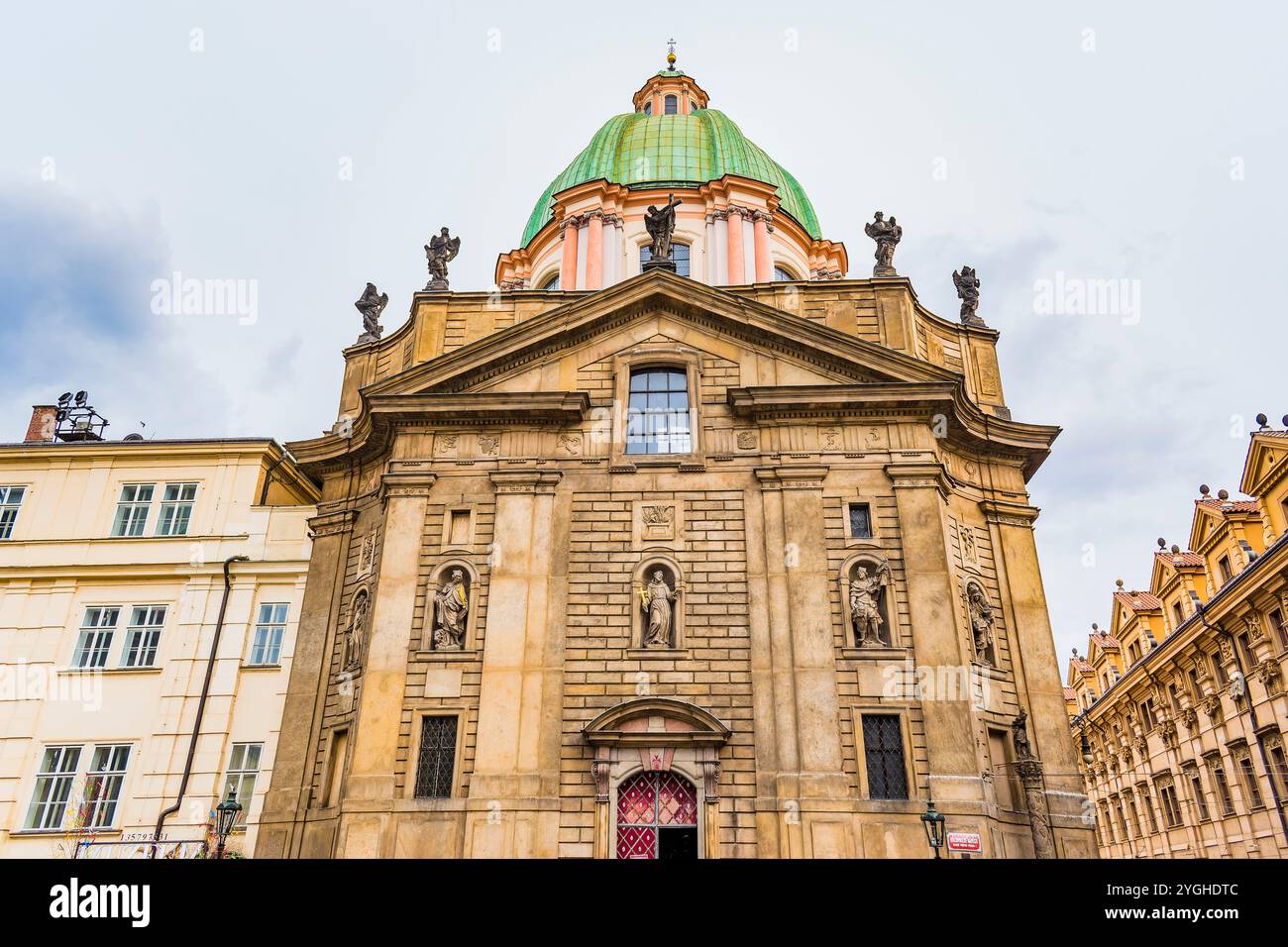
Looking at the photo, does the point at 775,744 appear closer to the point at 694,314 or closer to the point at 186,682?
the point at 694,314

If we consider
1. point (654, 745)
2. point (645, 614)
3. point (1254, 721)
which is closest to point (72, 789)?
point (654, 745)

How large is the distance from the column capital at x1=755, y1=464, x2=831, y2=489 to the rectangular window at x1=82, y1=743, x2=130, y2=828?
1865 cm

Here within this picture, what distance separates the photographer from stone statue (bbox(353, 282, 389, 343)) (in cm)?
3008

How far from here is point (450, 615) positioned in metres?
23.7

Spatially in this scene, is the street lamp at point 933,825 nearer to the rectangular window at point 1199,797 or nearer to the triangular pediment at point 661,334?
the triangular pediment at point 661,334

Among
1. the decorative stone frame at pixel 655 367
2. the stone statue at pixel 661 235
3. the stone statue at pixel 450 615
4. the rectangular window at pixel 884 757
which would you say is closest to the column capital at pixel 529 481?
the decorative stone frame at pixel 655 367

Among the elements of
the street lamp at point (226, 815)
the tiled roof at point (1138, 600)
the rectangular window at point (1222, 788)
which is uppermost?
the tiled roof at point (1138, 600)

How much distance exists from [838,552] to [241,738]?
16722mm

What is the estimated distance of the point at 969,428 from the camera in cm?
2664

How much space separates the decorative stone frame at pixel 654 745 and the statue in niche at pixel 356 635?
21.5 ft

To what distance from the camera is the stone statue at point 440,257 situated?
29266 mm

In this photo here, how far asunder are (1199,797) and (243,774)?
125ft

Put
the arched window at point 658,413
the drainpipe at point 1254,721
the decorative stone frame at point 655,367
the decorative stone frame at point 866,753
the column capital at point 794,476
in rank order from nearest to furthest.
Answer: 1. the decorative stone frame at point 866,753
2. the column capital at point 794,476
3. the decorative stone frame at point 655,367
4. the arched window at point 658,413
5. the drainpipe at point 1254,721
